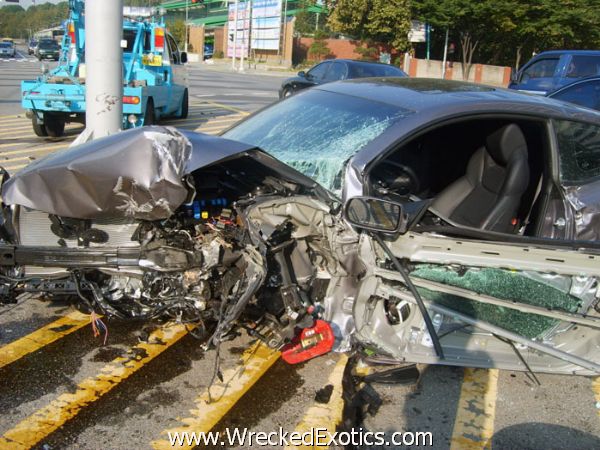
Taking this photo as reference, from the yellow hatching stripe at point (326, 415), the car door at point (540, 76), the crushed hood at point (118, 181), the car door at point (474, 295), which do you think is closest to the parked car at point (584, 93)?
the car door at point (540, 76)

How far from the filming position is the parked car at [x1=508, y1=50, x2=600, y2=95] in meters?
13.4

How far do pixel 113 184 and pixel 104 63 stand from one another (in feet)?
13.5

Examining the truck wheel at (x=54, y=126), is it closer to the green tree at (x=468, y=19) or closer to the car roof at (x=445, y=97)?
the car roof at (x=445, y=97)

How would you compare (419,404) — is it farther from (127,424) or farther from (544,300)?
(127,424)

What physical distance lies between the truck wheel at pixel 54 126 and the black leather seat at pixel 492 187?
8.40 meters

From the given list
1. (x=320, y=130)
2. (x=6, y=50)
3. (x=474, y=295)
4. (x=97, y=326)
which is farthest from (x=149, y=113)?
(x=6, y=50)

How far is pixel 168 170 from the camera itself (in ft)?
9.20

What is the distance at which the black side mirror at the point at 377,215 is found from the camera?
2748 millimetres

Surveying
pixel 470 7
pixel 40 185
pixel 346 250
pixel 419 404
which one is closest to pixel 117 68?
pixel 40 185

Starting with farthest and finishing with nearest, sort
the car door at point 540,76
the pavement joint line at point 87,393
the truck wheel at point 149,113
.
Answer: the car door at point 540,76 → the truck wheel at point 149,113 → the pavement joint line at point 87,393

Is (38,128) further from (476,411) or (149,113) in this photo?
(476,411)

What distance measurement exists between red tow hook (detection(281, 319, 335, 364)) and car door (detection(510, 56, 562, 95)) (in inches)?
475

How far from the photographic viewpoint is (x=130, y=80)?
10727 mm

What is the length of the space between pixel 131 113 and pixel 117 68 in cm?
340
